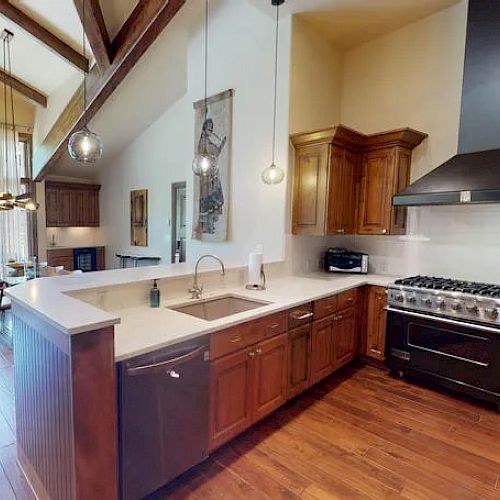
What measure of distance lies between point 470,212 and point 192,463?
3.25 meters

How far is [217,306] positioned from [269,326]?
60cm

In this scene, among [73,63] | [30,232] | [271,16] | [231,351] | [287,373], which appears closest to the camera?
[231,351]

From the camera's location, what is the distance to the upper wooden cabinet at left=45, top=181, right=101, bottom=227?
7.43 metres

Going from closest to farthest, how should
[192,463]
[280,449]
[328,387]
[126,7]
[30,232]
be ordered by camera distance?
[192,463], [280,449], [328,387], [126,7], [30,232]

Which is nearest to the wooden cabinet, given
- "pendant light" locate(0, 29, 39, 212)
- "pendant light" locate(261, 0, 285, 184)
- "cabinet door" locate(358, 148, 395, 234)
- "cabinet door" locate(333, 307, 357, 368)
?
"cabinet door" locate(358, 148, 395, 234)

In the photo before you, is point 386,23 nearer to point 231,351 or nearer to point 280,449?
point 231,351

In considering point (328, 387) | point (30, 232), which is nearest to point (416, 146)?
point (328, 387)

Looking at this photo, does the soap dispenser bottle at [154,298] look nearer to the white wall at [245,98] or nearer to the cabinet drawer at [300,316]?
the cabinet drawer at [300,316]

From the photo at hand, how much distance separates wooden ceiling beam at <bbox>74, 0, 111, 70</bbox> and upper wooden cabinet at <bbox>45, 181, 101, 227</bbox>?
3.76m

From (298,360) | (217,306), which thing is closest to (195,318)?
(217,306)

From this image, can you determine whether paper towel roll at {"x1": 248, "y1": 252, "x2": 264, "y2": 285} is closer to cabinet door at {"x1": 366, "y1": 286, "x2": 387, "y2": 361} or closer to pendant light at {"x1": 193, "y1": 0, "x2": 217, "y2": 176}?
pendant light at {"x1": 193, "y1": 0, "x2": 217, "y2": 176}

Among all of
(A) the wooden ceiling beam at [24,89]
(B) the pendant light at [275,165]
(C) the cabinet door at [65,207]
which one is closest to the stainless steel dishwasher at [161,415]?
(B) the pendant light at [275,165]

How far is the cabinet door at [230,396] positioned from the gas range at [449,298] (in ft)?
5.73

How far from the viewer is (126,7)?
4176 millimetres
